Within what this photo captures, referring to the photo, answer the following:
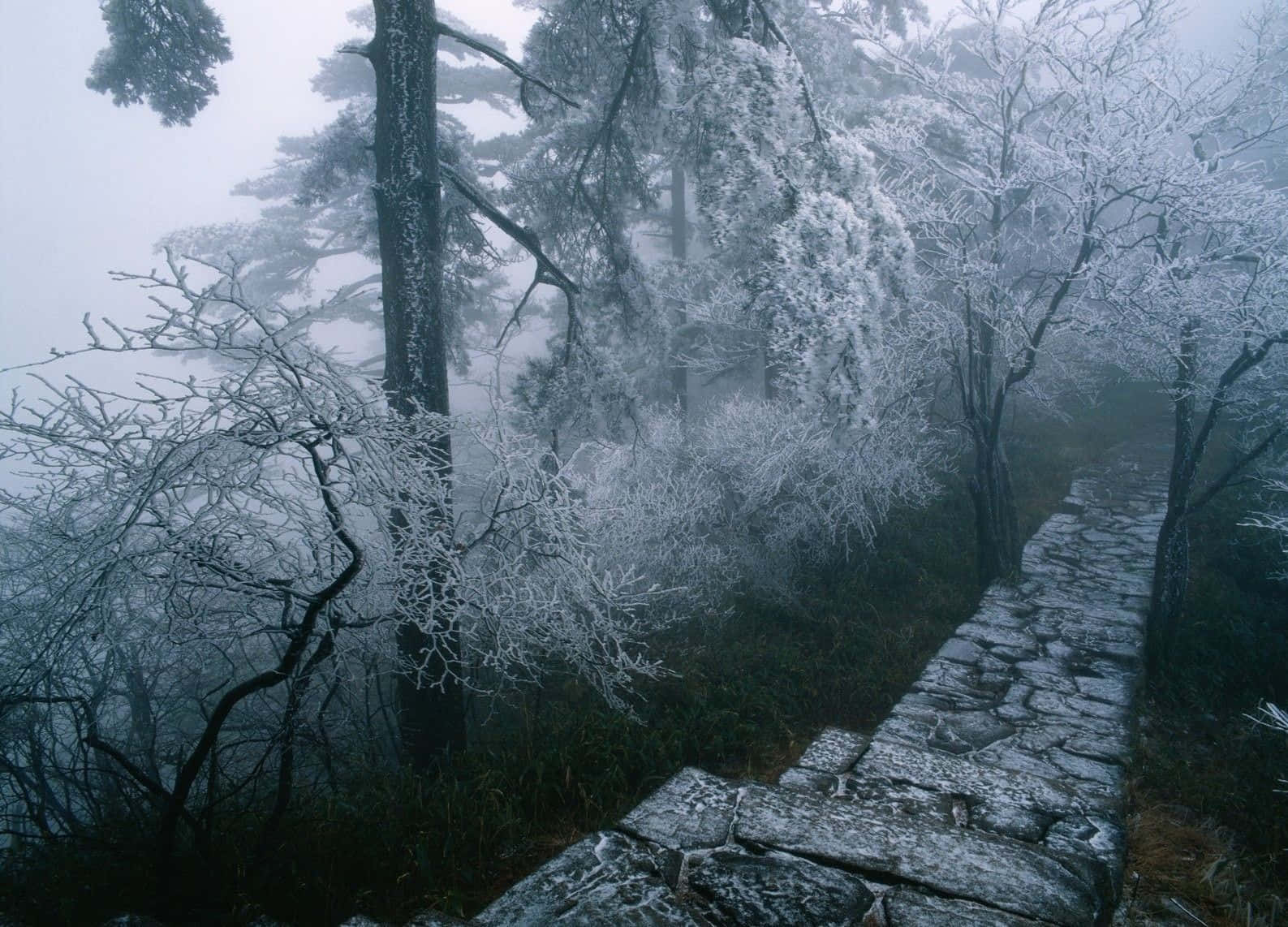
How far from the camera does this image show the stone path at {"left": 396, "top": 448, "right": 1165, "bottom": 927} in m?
2.42

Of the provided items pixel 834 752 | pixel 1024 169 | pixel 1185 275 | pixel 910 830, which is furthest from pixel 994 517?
pixel 910 830

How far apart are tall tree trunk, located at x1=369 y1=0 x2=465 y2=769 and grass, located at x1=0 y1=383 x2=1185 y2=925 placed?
47 centimetres

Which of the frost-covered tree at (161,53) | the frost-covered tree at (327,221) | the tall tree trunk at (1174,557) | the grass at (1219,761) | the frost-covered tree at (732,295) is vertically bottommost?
the grass at (1219,761)

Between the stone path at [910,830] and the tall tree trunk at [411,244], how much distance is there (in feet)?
8.46

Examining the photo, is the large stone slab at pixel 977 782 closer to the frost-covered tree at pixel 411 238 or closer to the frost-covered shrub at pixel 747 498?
the frost-covered tree at pixel 411 238

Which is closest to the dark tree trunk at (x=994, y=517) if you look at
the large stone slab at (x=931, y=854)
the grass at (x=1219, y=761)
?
the grass at (x=1219, y=761)

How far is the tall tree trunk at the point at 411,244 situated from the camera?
5180mm

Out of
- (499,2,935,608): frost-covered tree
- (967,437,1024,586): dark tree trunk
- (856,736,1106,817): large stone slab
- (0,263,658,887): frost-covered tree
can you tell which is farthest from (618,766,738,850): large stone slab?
(967,437,1024,586): dark tree trunk

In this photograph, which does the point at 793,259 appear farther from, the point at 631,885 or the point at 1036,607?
the point at 1036,607

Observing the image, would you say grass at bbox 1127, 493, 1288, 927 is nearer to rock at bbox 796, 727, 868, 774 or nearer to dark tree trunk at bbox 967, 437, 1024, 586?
rock at bbox 796, 727, 868, 774

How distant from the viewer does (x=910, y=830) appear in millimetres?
2928

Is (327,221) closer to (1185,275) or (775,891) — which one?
(1185,275)

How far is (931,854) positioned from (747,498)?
608cm

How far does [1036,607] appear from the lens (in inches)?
302
